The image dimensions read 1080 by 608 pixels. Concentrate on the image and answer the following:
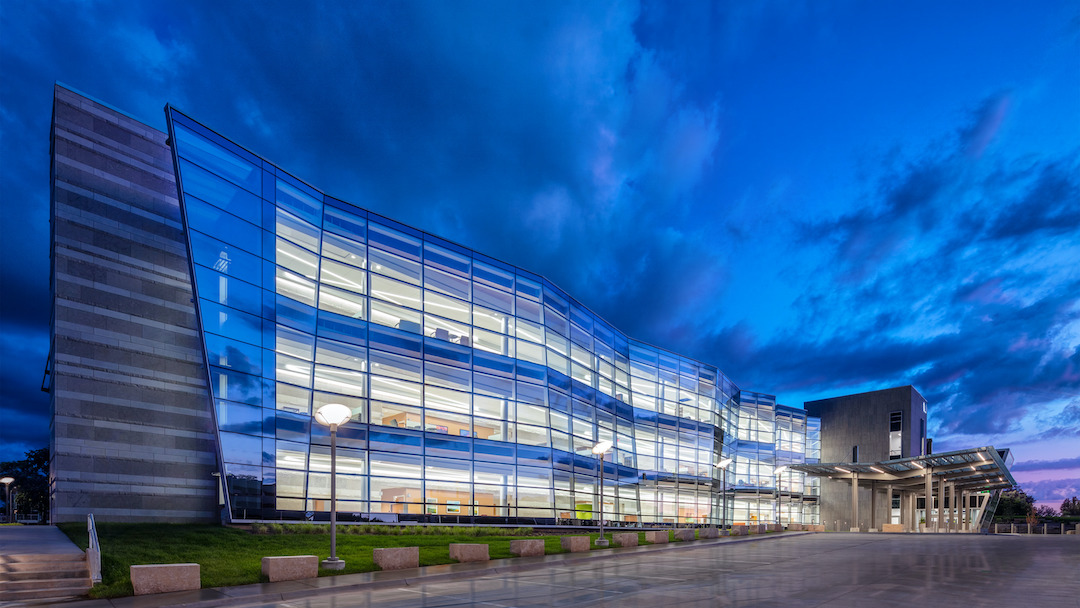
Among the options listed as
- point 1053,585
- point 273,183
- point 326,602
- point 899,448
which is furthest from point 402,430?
point 899,448

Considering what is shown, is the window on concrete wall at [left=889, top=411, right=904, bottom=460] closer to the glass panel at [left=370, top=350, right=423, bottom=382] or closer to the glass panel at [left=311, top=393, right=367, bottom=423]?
the glass panel at [left=370, top=350, right=423, bottom=382]

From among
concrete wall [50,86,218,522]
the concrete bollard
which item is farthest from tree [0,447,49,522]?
the concrete bollard

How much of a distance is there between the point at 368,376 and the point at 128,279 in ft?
37.0

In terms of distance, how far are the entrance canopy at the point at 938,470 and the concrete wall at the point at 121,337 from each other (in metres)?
48.9

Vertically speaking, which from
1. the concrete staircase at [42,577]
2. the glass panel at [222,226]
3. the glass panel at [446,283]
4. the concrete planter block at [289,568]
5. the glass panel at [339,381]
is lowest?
the concrete planter block at [289,568]

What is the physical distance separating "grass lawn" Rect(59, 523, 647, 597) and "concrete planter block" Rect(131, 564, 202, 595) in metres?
0.42

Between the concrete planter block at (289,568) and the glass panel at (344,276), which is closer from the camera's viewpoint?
the concrete planter block at (289,568)

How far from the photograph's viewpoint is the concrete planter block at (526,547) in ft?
70.2

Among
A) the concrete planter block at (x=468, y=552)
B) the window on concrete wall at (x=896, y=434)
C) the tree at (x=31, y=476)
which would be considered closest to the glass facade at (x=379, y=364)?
the concrete planter block at (x=468, y=552)

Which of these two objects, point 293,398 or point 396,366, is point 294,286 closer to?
point 293,398

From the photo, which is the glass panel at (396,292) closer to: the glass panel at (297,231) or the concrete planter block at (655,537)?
the glass panel at (297,231)

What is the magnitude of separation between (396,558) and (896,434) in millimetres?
73059

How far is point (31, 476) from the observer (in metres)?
81.5

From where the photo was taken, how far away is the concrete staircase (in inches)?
500
